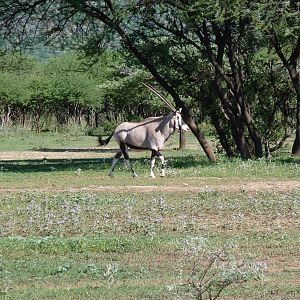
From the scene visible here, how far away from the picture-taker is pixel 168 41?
3278 centimetres

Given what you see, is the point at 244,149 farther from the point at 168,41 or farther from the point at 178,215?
the point at 178,215

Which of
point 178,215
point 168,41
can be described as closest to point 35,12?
point 168,41

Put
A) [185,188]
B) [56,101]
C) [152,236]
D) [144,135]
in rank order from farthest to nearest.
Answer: [56,101], [144,135], [185,188], [152,236]

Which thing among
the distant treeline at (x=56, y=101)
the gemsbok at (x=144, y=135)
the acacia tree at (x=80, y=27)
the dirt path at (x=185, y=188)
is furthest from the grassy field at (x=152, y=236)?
the distant treeline at (x=56, y=101)

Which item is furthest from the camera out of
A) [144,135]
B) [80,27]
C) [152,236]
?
[80,27]

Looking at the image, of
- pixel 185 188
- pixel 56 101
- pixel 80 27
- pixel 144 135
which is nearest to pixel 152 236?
pixel 185 188

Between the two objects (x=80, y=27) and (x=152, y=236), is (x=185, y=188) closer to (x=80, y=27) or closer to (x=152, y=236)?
(x=152, y=236)

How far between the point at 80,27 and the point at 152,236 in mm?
19849

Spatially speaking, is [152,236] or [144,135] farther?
[144,135]

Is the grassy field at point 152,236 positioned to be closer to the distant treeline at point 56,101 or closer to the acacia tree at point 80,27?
the acacia tree at point 80,27

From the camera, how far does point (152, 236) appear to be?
13.6 metres

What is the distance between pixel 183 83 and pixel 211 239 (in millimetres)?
20949

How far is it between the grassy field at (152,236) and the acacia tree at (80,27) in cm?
763

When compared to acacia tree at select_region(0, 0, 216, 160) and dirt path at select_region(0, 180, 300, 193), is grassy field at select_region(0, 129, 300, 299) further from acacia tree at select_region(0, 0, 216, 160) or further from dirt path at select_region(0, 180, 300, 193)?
acacia tree at select_region(0, 0, 216, 160)
